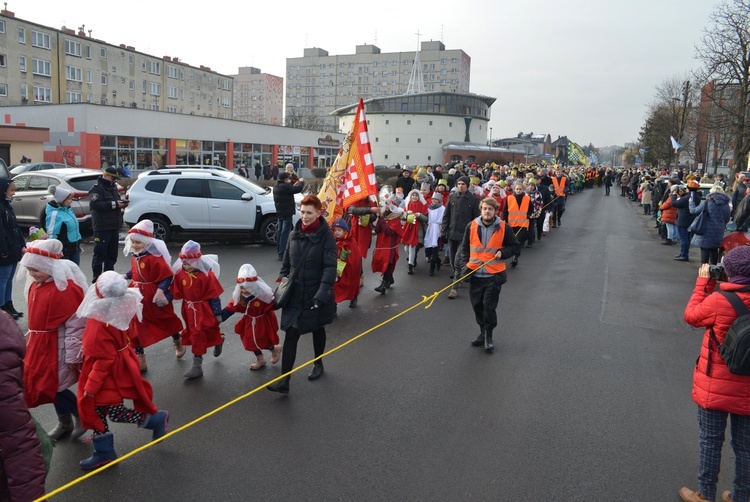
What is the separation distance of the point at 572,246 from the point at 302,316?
12.7 m

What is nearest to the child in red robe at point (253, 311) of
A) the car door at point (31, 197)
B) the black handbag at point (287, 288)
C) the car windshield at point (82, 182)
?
the black handbag at point (287, 288)

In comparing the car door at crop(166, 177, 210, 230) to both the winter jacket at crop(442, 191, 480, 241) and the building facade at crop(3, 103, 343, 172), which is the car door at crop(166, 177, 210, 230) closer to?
the winter jacket at crop(442, 191, 480, 241)

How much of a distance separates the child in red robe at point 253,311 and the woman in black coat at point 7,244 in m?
3.67

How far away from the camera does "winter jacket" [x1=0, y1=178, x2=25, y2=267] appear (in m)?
7.51

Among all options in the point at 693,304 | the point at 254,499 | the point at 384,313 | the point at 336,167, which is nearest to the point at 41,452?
the point at 254,499

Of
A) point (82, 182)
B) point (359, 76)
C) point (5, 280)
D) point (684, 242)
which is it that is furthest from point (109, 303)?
point (359, 76)

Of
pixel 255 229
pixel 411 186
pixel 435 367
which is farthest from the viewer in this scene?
pixel 411 186

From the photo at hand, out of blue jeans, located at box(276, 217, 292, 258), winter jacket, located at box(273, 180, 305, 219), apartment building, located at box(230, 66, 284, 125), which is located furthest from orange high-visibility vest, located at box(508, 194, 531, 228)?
apartment building, located at box(230, 66, 284, 125)

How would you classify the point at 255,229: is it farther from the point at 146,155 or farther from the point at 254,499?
the point at 146,155

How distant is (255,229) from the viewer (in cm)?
1438

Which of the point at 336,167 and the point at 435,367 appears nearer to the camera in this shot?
the point at 435,367

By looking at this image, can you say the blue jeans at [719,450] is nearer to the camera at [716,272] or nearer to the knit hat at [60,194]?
the camera at [716,272]

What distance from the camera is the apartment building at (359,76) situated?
464 feet

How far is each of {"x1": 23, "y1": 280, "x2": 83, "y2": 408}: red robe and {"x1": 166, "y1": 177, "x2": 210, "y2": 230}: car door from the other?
9.94 meters
